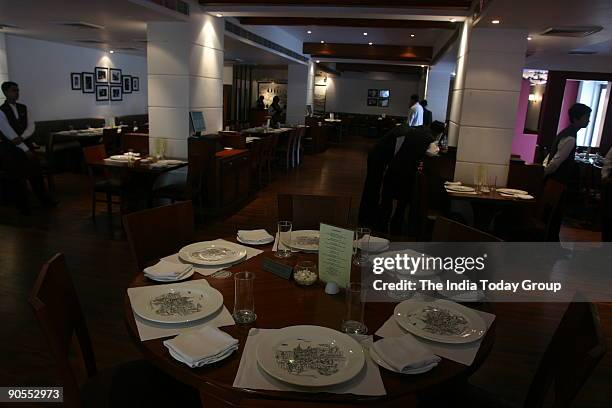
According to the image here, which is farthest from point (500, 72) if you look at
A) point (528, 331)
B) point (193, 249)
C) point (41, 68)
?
point (41, 68)

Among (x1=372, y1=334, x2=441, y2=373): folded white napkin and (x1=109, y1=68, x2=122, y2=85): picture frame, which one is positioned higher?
(x1=109, y1=68, x2=122, y2=85): picture frame

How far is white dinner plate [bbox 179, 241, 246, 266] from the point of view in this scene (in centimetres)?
209

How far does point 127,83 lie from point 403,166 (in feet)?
31.5

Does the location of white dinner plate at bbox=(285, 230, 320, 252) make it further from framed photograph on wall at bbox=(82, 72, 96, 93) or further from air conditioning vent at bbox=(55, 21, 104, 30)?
framed photograph on wall at bbox=(82, 72, 96, 93)

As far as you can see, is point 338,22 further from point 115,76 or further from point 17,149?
point 115,76

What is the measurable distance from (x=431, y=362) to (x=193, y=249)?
1.31 meters

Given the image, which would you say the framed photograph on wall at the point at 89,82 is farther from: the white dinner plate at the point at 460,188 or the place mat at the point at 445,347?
the place mat at the point at 445,347

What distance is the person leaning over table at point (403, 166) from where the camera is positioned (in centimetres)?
500

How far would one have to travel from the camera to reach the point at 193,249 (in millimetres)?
2240

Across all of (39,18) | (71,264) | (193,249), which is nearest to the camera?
(193,249)

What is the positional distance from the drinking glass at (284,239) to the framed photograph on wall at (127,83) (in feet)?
37.0

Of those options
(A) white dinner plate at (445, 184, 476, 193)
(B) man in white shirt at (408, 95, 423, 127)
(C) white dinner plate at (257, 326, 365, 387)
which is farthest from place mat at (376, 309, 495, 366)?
(B) man in white shirt at (408, 95, 423, 127)

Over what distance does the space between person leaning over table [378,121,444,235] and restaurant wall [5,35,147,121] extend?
7.53m

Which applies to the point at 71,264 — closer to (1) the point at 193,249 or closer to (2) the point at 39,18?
(1) the point at 193,249
